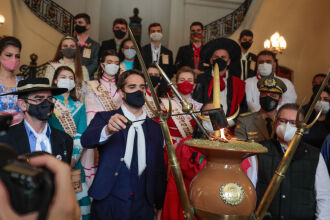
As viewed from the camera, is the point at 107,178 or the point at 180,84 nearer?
the point at 107,178

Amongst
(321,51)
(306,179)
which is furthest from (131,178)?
(321,51)

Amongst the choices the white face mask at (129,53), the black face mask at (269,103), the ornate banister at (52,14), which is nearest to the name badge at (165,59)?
the white face mask at (129,53)

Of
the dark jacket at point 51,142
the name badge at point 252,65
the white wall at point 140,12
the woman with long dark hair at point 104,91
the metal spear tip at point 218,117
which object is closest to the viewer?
the metal spear tip at point 218,117

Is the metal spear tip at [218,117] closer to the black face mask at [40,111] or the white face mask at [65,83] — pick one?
the black face mask at [40,111]

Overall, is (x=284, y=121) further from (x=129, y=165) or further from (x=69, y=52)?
(x=69, y=52)

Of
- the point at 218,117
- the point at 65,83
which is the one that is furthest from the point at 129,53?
the point at 218,117

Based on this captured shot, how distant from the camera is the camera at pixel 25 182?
0.57m

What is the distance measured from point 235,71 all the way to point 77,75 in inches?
88.9

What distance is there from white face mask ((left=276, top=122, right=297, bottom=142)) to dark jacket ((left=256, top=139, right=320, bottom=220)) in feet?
0.39

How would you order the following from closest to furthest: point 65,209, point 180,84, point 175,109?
point 65,209 → point 175,109 → point 180,84

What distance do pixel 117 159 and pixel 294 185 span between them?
1272 millimetres

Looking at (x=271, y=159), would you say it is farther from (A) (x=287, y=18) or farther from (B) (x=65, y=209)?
(A) (x=287, y=18)

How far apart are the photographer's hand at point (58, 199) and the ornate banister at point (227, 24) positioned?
10.7 metres

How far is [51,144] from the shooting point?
253cm
